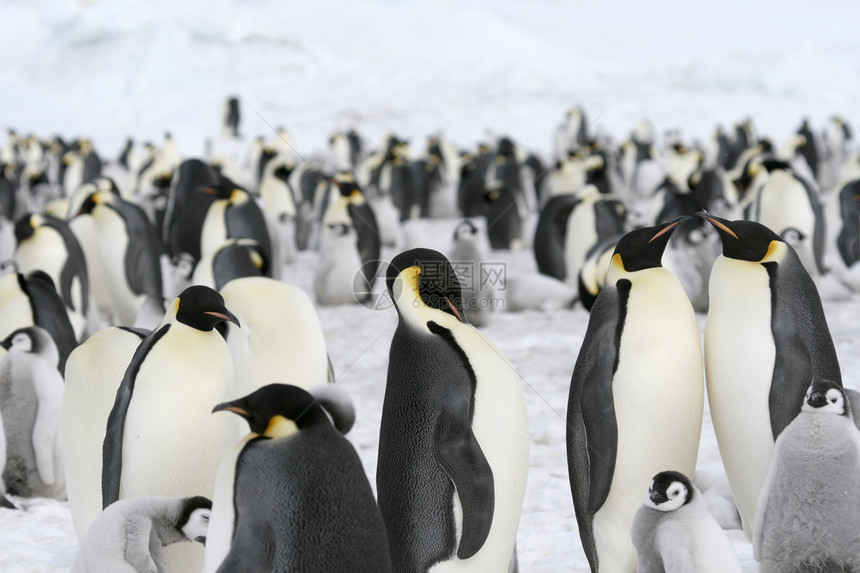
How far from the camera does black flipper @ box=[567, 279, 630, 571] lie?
2648 millimetres

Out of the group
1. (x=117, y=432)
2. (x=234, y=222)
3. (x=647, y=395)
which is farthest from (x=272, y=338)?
(x=234, y=222)

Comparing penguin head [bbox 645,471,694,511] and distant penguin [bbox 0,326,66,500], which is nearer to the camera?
penguin head [bbox 645,471,694,511]

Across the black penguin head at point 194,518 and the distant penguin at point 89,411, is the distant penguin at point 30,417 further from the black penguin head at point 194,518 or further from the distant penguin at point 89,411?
the black penguin head at point 194,518

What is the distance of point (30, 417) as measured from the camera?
351 centimetres

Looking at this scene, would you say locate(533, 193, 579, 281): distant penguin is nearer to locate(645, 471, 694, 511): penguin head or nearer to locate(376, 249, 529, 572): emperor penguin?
locate(376, 249, 529, 572): emperor penguin

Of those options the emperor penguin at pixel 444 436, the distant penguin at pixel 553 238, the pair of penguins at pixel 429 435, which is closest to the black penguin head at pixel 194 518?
the pair of penguins at pixel 429 435

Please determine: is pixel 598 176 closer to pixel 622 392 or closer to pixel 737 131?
pixel 737 131

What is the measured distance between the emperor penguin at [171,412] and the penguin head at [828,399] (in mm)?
1534

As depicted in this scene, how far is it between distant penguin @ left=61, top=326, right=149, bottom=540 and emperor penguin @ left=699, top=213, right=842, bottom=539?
1.83 m

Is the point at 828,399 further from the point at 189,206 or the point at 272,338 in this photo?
the point at 189,206

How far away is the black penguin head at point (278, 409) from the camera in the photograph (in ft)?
6.15

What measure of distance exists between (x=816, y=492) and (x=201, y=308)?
1.65 metres

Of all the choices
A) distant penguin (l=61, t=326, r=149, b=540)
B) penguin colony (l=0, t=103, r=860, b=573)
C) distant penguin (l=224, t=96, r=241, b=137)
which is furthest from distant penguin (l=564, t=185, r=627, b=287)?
distant penguin (l=224, t=96, r=241, b=137)

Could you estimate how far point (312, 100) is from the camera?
28203mm
